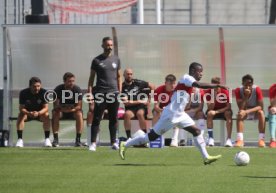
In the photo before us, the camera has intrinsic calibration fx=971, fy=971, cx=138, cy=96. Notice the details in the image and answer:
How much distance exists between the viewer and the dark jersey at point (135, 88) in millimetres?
22062

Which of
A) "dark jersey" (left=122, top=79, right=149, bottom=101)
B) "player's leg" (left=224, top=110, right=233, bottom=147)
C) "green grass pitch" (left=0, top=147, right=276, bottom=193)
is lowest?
"green grass pitch" (left=0, top=147, right=276, bottom=193)

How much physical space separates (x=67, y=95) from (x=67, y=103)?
180mm

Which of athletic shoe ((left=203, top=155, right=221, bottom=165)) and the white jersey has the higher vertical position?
the white jersey

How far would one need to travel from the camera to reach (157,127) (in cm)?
1695

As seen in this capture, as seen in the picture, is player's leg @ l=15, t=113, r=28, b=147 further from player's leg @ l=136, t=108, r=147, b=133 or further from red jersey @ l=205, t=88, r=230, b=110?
red jersey @ l=205, t=88, r=230, b=110

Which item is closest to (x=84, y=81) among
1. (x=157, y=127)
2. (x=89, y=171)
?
(x=157, y=127)

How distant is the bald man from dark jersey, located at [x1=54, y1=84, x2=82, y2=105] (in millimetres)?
1104

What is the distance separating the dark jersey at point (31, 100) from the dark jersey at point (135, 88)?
6.20 feet

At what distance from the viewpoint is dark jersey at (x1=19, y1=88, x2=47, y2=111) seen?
70.7 feet

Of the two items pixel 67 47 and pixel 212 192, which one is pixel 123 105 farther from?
pixel 212 192

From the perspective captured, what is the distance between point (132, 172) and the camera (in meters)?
15.1

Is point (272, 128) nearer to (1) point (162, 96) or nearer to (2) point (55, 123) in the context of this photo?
(1) point (162, 96)

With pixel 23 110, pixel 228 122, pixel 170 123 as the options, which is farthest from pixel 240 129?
pixel 170 123

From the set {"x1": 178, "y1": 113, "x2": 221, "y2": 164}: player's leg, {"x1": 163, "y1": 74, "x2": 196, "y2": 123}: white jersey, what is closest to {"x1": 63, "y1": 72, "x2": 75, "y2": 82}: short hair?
{"x1": 163, "y1": 74, "x2": 196, "y2": 123}: white jersey
